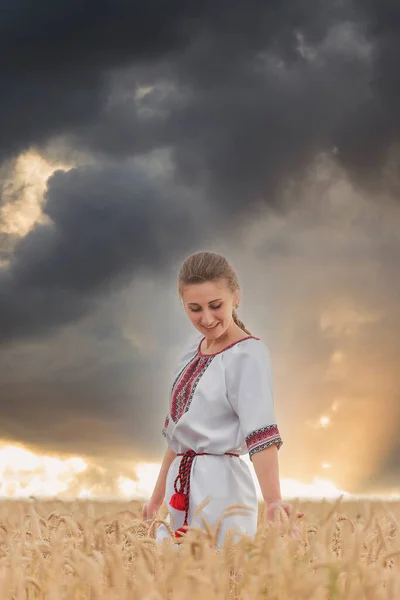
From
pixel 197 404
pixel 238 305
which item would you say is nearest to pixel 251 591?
pixel 197 404

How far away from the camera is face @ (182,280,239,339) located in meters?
3.48

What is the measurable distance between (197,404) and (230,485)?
424mm

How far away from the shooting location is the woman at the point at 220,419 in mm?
3270

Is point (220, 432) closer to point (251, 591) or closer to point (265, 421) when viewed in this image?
point (265, 421)

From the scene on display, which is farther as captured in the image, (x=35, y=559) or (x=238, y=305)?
(x=238, y=305)

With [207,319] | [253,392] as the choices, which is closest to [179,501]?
[253,392]

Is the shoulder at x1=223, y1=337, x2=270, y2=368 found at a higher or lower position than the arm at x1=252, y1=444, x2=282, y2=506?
higher

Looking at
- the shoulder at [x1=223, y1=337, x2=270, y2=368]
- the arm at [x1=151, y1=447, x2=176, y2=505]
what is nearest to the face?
the shoulder at [x1=223, y1=337, x2=270, y2=368]

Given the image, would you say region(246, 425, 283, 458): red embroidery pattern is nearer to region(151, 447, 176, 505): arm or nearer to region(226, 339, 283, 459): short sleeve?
region(226, 339, 283, 459): short sleeve

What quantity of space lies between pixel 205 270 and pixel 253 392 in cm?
65

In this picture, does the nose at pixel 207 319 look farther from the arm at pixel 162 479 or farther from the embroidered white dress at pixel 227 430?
the arm at pixel 162 479

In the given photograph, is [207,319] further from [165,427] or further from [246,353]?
[165,427]

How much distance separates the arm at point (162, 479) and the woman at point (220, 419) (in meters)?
0.22

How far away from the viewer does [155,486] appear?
155 inches
